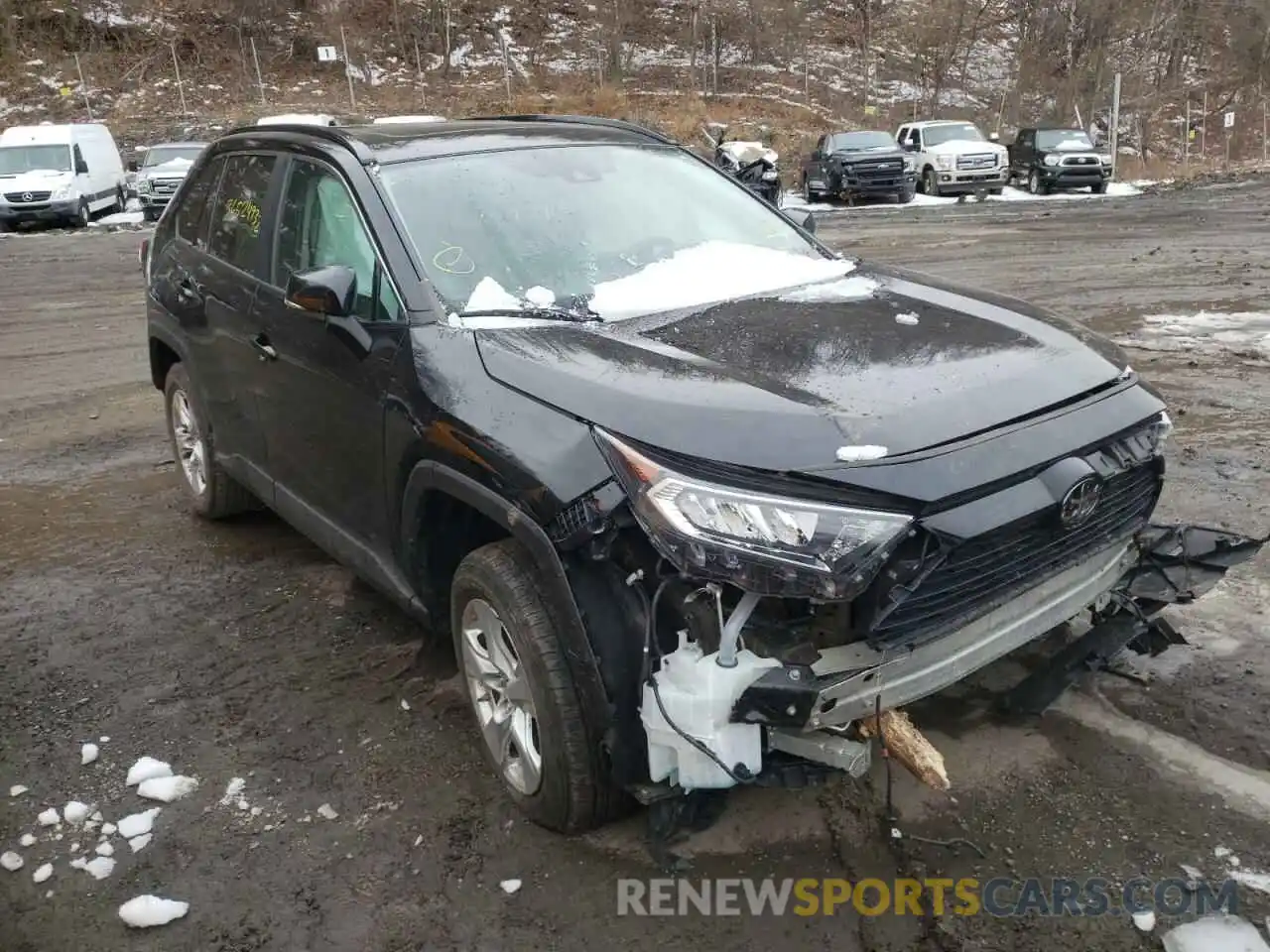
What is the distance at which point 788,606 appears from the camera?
8.12 feet

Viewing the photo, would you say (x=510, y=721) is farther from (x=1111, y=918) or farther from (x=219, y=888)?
(x=1111, y=918)

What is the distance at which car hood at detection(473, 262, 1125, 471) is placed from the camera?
247 cm

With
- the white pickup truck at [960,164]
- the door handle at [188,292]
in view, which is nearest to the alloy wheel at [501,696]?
the door handle at [188,292]

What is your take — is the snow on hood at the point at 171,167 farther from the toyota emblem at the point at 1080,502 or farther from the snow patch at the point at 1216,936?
the snow patch at the point at 1216,936

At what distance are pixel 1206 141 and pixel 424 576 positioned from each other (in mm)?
47931

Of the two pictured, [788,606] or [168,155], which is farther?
[168,155]

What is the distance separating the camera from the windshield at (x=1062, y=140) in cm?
2590

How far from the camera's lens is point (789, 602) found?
247 centimetres

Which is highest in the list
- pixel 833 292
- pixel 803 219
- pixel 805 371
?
Result: pixel 803 219

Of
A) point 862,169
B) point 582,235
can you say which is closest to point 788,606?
point 582,235

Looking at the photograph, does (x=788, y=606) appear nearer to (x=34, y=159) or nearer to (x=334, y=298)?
(x=334, y=298)

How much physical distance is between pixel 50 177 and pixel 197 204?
68.0ft

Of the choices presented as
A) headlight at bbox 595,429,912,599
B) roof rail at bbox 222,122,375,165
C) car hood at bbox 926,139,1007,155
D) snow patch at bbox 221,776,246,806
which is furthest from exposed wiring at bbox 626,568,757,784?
car hood at bbox 926,139,1007,155

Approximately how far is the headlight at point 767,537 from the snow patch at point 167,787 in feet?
6.19
